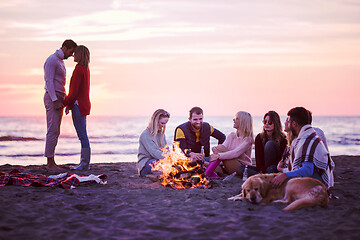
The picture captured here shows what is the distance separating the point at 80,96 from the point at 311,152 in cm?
533

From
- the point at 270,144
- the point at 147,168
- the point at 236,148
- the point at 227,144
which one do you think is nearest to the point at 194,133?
the point at 227,144

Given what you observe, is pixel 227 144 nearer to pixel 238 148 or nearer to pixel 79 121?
pixel 238 148

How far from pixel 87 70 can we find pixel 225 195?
4.59 m

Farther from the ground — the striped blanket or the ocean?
the striped blanket

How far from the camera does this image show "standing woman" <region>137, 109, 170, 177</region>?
23.2 feet

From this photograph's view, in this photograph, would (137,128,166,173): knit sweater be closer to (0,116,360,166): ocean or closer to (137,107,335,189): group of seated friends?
(137,107,335,189): group of seated friends

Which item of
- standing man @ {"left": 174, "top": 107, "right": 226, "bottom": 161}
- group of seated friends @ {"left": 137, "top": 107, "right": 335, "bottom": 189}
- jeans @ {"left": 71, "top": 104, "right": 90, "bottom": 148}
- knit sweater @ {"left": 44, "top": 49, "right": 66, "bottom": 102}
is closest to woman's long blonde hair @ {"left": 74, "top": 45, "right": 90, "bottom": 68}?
knit sweater @ {"left": 44, "top": 49, "right": 66, "bottom": 102}

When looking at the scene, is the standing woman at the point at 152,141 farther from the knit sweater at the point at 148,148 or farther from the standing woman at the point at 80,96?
the standing woman at the point at 80,96

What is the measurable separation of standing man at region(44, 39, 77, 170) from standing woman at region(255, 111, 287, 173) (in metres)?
4.32

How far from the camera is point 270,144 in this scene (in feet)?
21.7

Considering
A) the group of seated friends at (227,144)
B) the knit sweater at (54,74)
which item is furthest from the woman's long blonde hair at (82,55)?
the group of seated friends at (227,144)

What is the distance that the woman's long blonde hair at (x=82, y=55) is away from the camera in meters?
8.30

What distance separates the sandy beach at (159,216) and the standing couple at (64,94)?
225 cm

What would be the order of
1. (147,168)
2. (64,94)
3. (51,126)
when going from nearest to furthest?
(147,168) → (51,126) → (64,94)
